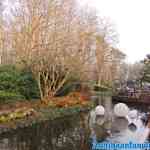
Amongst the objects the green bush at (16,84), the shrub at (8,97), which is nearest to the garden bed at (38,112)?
the shrub at (8,97)

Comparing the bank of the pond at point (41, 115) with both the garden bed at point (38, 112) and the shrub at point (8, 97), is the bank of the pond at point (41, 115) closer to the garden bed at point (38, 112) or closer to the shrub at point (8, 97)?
the garden bed at point (38, 112)

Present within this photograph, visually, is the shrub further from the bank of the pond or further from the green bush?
the bank of the pond

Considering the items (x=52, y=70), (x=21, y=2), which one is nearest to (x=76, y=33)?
(x=52, y=70)

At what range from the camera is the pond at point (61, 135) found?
9227mm

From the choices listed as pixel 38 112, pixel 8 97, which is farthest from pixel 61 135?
pixel 8 97

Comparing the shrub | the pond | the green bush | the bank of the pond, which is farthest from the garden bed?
the green bush

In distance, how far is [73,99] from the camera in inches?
770

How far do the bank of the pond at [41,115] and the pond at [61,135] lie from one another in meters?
0.36

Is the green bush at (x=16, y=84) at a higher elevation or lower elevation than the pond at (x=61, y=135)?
higher

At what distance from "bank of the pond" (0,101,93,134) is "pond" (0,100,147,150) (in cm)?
36

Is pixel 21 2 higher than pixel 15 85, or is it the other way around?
pixel 21 2

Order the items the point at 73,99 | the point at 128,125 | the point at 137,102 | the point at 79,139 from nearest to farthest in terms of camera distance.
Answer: the point at 79,139 → the point at 128,125 → the point at 73,99 → the point at 137,102

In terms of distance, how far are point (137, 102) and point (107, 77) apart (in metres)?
18.9

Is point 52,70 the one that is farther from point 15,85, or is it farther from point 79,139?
point 79,139
